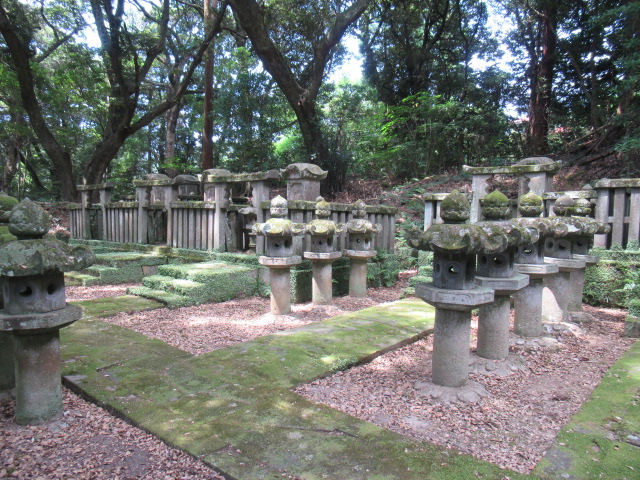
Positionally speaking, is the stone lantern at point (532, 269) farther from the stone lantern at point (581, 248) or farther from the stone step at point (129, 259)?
the stone step at point (129, 259)

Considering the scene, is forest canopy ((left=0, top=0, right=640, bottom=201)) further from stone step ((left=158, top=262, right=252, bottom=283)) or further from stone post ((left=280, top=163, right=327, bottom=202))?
stone step ((left=158, top=262, right=252, bottom=283))

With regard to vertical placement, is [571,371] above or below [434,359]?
below

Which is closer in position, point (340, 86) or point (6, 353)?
point (6, 353)

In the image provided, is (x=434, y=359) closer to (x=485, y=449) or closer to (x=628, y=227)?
(x=485, y=449)

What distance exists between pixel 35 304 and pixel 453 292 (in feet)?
9.96

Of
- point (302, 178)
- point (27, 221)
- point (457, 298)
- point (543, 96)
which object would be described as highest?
point (543, 96)

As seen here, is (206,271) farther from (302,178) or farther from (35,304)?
(35,304)

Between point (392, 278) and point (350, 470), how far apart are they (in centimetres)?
678

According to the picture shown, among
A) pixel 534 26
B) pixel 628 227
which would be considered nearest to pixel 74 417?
pixel 628 227

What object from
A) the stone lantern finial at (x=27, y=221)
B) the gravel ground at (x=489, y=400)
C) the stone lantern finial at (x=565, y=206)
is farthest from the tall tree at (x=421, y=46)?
the stone lantern finial at (x=27, y=221)

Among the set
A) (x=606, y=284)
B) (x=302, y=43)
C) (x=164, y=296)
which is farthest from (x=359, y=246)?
(x=302, y=43)

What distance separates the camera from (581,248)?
5.63 meters

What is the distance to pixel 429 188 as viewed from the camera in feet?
45.3

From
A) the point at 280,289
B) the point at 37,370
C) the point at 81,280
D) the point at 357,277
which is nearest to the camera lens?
the point at 37,370
